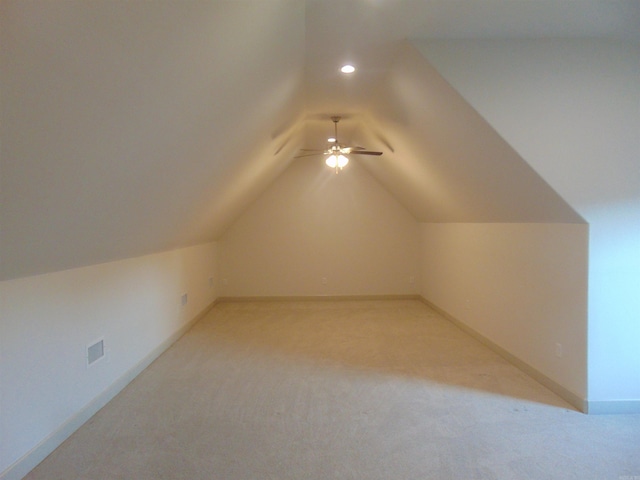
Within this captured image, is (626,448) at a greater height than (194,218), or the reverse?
(194,218)

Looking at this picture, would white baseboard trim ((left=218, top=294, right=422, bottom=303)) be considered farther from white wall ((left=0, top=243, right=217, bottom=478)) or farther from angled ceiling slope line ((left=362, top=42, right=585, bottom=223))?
white wall ((left=0, top=243, right=217, bottom=478))

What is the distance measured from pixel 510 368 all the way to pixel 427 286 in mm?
3472

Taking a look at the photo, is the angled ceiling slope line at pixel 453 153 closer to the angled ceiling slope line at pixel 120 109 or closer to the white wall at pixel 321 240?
the angled ceiling slope line at pixel 120 109

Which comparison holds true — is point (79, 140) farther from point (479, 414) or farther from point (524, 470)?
point (479, 414)

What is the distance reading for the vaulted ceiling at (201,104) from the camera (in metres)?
1.59

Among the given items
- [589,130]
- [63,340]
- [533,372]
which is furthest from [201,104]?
[533,372]

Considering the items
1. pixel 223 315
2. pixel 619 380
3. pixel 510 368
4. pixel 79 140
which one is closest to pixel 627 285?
pixel 619 380

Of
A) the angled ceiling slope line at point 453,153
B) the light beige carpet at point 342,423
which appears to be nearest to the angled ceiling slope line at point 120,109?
the angled ceiling slope line at point 453,153

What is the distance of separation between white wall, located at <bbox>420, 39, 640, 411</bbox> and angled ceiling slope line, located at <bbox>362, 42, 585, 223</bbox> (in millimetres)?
115

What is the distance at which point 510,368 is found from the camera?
4.27 meters

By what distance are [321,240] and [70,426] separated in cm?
562

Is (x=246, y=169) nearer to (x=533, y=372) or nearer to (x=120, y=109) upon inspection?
(x=120, y=109)

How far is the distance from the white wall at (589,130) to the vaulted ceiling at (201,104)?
4.4 inches

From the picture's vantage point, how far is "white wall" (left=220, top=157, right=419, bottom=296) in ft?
26.6
